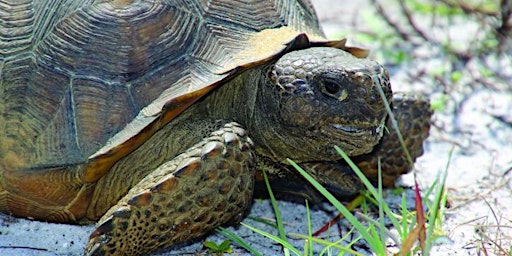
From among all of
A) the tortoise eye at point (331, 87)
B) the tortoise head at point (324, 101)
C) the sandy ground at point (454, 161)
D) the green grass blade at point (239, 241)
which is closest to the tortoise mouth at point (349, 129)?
the tortoise head at point (324, 101)

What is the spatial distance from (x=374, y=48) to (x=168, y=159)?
9.08 ft

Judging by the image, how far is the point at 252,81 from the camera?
10.2 feet

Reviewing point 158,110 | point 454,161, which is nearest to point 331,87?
point 158,110

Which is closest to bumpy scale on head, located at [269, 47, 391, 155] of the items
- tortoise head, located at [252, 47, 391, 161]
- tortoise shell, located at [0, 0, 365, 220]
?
tortoise head, located at [252, 47, 391, 161]

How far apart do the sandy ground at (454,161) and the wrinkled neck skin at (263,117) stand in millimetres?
387

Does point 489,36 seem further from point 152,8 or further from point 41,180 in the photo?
point 41,180

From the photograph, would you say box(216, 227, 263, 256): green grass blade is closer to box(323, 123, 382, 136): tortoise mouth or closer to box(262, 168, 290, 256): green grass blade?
box(262, 168, 290, 256): green grass blade

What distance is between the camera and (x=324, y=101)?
2939 mm

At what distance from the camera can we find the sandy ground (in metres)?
3.08

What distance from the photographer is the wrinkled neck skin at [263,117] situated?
3053 mm

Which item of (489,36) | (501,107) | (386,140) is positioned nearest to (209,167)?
(386,140)

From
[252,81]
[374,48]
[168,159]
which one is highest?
[252,81]

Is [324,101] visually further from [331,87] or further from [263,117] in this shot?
[263,117]

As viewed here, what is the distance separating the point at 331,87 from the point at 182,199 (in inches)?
28.6
